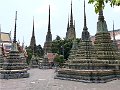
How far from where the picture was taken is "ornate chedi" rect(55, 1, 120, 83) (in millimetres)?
27094

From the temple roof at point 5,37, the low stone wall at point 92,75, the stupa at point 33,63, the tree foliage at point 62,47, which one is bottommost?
the low stone wall at point 92,75

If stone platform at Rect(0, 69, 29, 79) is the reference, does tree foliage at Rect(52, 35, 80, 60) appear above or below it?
above

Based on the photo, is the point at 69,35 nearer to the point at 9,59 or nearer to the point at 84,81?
the point at 9,59

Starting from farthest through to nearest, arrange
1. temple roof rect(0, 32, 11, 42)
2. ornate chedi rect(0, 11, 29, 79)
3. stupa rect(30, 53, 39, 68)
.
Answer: stupa rect(30, 53, 39, 68), temple roof rect(0, 32, 11, 42), ornate chedi rect(0, 11, 29, 79)

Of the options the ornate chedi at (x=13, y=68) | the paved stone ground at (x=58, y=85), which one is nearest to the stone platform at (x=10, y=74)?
the ornate chedi at (x=13, y=68)

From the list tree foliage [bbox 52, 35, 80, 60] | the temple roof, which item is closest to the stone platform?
tree foliage [bbox 52, 35, 80, 60]

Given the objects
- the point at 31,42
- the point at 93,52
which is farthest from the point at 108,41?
the point at 31,42

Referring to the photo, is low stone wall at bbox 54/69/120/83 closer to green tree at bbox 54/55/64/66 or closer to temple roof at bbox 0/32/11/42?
green tree at bbox 54/55/64/66

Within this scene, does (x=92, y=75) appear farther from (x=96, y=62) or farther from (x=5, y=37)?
(x=5, y=37)

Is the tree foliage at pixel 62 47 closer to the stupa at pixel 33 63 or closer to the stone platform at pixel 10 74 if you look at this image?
the stupa at pixel 33 63

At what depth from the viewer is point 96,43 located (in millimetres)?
33781

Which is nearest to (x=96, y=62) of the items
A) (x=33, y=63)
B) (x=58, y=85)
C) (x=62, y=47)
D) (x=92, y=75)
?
(x=92, y=75)

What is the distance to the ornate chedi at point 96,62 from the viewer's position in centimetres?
2709

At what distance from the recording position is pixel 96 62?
2892 cm
